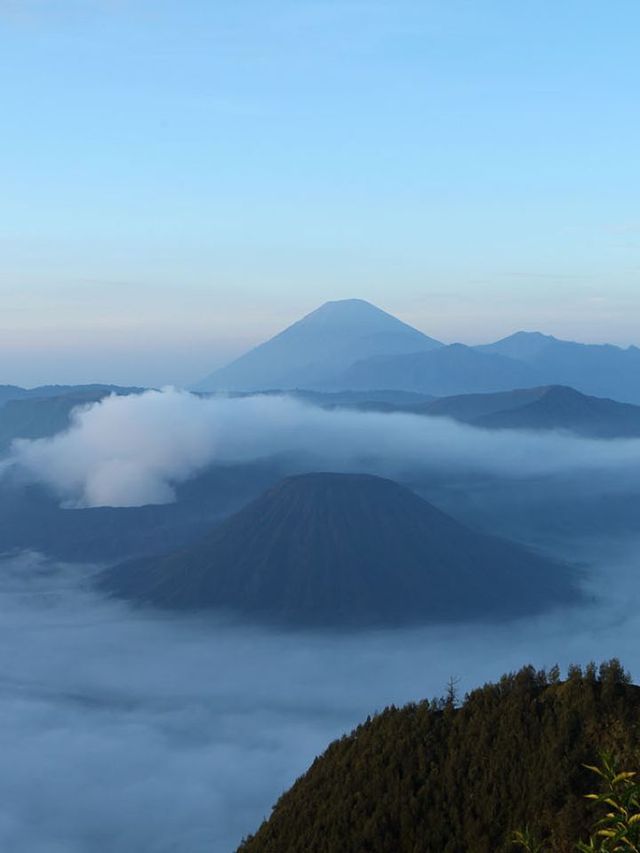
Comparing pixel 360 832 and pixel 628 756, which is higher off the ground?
pixel 628 756

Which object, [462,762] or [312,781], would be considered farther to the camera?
[312,781]

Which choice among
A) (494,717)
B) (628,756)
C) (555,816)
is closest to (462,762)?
(494,717)

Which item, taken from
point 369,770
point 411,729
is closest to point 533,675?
point 411,729

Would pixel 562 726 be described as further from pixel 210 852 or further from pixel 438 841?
pixel 210 852

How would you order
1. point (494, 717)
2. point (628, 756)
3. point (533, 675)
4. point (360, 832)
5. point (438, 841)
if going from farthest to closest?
point (533, 675)
point (494, 717)
point (360, 832)
point (438, 841)
point (628, 756)

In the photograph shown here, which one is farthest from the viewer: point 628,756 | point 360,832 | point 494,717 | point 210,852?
point 210,852

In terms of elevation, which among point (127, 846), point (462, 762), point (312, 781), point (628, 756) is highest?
point (628, 756)
